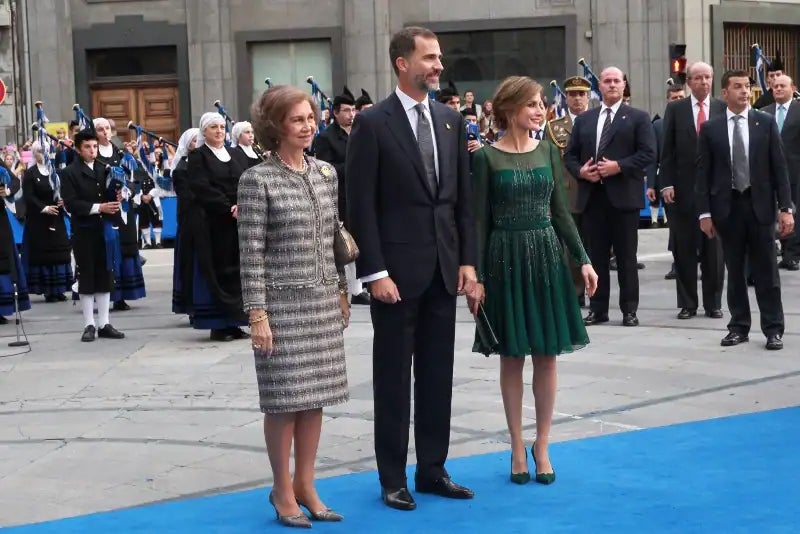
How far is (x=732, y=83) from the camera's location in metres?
10.4

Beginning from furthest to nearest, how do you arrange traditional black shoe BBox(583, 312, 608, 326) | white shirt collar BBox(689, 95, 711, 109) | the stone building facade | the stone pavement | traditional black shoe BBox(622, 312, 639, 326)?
the stone building facade < white shirt collar BBox(689, 95, 711, 109) < traditional black shoe BBox(583, 312, 608, 326) < traditional black shoe BBox(622, 312, 639, 326) < the stone pavement

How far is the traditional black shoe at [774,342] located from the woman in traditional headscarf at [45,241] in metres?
8.50

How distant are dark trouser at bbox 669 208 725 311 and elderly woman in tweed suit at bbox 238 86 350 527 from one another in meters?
6.48

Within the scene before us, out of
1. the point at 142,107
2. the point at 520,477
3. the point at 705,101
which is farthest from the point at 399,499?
the point at 142,107

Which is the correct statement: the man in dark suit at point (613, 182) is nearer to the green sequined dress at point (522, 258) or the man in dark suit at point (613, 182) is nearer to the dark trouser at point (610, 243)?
the dark trouser at point (610, 243)

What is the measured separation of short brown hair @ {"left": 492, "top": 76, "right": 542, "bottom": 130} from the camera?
21.8ft

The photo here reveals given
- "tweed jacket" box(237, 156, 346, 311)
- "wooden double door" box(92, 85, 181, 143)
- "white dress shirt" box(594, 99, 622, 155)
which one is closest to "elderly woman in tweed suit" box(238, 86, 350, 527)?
"tweed jacket" box(237, 156, 346, 311)

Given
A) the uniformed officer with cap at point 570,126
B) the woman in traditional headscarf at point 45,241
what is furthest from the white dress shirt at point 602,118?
the woman in traditional headscarf at point 45,241

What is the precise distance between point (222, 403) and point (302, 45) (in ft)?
72.7

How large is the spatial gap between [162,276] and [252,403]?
32.9 ft

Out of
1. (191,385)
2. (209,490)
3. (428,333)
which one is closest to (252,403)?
(191,385)

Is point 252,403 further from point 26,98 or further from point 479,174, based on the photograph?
point 26,98

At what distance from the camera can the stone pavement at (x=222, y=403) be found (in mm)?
7117

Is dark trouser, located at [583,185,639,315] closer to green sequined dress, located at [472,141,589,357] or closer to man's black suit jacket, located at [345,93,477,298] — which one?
green sequined dress, located at [472,141,589,357]
